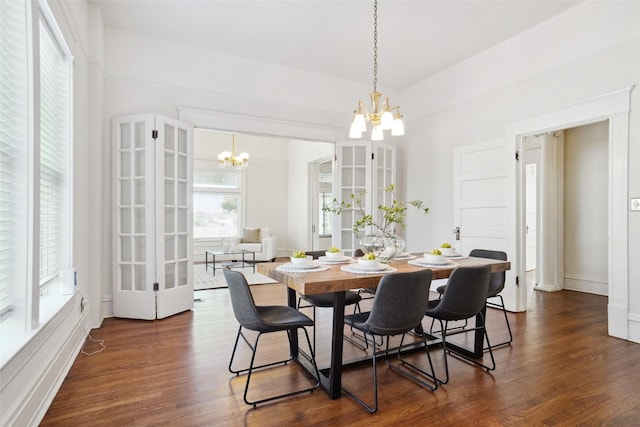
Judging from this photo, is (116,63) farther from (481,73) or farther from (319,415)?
(481,73)

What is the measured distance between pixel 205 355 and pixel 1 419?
145 centimetres

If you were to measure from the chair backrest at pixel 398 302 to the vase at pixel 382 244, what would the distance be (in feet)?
1.94

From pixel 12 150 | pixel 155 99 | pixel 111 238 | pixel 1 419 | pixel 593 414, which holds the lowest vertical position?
pixel 593 414

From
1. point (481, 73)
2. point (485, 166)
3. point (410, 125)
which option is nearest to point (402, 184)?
point (410, 125)

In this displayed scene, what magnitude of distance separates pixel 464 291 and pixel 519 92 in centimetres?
295

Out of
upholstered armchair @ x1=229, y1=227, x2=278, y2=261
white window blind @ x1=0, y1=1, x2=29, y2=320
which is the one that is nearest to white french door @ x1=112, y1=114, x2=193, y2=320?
white window blind @ x1=0, y1=1, x2=29, y2=320

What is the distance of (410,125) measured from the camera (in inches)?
226

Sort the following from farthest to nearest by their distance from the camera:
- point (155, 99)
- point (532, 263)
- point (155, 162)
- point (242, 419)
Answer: point (532, 263)
point (155, 99)
point (155, 162)
point (242, 419)

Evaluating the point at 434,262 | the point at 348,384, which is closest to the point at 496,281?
the point at 434,262

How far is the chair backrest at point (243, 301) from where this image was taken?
2146 mm

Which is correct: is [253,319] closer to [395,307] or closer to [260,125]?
[395,307]

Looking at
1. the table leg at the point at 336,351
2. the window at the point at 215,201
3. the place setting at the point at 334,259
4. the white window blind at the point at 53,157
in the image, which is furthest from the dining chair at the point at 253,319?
the window at the point at 215,201

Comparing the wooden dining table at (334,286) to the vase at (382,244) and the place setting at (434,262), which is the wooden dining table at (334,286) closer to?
the place setting at (434,262)

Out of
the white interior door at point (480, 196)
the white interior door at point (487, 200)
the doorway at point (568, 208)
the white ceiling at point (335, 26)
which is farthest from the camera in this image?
the doorway at point (568, 208)
